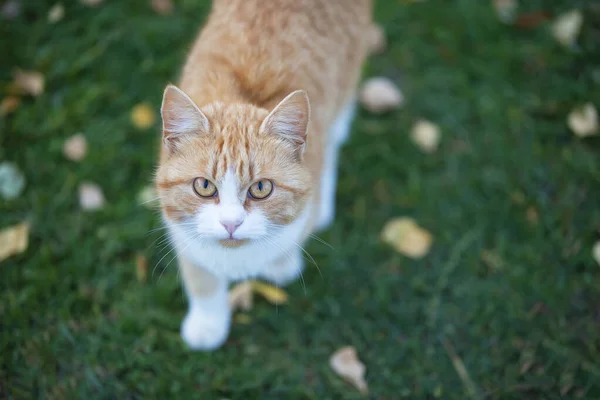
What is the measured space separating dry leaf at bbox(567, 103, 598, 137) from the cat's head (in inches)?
84.6

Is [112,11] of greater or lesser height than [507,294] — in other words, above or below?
above

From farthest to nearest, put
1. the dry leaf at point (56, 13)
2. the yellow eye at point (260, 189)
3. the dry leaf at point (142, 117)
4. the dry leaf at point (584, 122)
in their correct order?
the dry leaf at point (56, 13) → the dry leaf at point (584, 122) → the dry leaf at point (142, 117) → the yellow eye at point (260, 189)

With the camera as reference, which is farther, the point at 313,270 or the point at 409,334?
the point at 313,270

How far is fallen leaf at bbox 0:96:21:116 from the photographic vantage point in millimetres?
3008

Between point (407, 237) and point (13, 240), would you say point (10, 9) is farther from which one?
point (407, 237)

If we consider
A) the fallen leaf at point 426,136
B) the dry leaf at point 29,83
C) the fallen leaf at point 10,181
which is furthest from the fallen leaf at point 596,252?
the dry leaf at point 29,83

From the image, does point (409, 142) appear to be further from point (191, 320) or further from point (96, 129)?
point (96, 129)

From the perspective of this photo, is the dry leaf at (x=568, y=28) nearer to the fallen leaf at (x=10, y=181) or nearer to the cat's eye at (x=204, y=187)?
the cat's eye at (x=204, y=187)

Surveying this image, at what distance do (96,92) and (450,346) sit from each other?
2.51 m

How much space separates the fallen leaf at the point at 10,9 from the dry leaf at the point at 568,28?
365 centimetres

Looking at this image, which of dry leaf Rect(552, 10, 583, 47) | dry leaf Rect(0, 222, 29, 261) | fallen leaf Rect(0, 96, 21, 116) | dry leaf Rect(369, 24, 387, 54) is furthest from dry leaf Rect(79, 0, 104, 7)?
dry leaf Rect(552, 10, 583, 47)

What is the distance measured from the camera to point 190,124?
1808 millimetres

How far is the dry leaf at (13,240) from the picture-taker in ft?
8.47

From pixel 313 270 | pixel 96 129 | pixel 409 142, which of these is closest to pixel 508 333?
pixel 313 270
